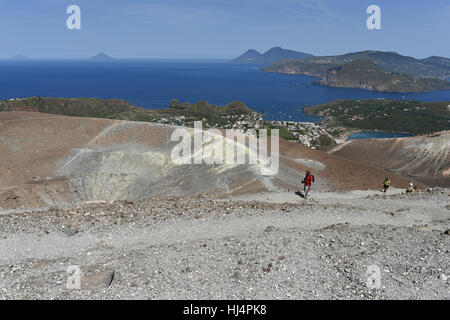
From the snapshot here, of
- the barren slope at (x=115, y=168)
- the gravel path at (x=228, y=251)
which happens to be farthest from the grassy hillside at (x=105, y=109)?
the gravel path at (x=228, y=251)

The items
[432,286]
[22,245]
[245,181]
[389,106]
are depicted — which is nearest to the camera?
[432,286]

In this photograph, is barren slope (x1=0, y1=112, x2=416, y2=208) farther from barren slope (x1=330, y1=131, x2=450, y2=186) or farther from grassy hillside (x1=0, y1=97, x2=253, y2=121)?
grassy hillside (x1=0, y1=97, x2=253, y2=121)

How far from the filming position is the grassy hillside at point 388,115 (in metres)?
121

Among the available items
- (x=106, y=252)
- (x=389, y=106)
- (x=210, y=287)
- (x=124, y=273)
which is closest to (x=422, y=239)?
(x=210, y=287)

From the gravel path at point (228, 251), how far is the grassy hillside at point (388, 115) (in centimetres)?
12164

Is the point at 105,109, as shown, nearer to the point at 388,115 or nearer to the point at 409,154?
the point at 409,154

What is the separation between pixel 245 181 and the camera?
21.6 meters

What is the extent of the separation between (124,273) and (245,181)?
45.8 feet

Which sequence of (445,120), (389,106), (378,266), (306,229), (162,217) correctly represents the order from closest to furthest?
(378,266) → (306,229) → (162,217) → (445,120) → (389,106)

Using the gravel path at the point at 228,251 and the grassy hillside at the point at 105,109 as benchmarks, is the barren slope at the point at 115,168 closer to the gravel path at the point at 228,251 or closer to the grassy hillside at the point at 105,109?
the gravel path at the point at 228,251

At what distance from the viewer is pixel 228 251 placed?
31.4 feet

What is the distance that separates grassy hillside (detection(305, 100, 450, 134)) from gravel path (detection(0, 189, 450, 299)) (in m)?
122

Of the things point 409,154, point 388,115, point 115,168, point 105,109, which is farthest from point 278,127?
point 388,115

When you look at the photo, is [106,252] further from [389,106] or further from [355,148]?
[389,106]
